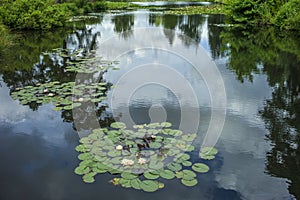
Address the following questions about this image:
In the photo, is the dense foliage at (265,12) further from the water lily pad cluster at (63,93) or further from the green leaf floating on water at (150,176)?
the green leaf floating on water at (150,176)

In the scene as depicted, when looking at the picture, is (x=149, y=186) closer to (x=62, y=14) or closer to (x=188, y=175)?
(x=188, y=175)

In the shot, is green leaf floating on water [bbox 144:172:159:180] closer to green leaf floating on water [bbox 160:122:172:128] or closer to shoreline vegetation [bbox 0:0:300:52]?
green leaf floating on water [bbox 160:122:172:128]

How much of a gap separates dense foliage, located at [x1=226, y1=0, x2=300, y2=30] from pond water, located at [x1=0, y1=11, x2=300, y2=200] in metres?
5.39

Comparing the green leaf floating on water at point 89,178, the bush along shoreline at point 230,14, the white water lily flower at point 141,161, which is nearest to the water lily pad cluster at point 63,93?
the green leaf floating on water at point 89,178

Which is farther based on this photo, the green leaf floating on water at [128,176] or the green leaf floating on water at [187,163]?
the green leaf floating on water at [187,163]

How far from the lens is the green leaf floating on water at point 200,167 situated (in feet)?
12.8

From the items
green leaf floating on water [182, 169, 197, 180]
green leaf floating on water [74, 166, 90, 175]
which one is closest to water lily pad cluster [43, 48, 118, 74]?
green leaf floating on water [74, 166, 90, 175]

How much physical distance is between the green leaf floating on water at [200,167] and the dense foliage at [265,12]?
1377 cm

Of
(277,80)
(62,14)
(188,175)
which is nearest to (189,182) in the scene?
(188,175)

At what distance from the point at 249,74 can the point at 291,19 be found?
8.80m

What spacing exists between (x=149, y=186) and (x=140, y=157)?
2.00 ft

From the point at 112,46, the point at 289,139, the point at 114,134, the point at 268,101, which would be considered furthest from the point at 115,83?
the point at 112,46

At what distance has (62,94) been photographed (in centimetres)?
653

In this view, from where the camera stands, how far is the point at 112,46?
476 inches
